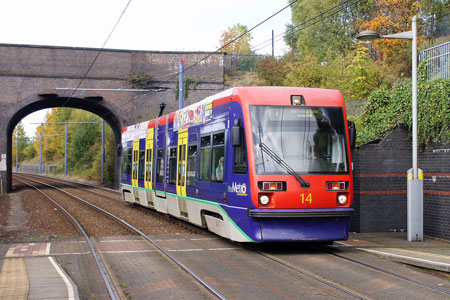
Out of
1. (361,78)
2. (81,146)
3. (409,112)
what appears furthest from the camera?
(81,146)

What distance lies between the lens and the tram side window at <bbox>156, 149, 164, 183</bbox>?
704 inches

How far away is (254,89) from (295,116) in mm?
978

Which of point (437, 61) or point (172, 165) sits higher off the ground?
point (437, 61)

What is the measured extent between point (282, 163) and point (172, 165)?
20.6ft

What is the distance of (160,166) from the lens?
715 inches

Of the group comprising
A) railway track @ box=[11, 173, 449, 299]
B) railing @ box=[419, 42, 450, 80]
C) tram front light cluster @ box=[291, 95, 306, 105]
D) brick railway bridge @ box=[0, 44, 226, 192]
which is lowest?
railway track @ box=[11, 173, 449, 299]

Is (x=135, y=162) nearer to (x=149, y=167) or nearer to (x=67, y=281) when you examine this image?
(x=149, y=167)

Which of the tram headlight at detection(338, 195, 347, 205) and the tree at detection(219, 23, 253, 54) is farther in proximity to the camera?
the tree at detection(219, 23, 253, 54)

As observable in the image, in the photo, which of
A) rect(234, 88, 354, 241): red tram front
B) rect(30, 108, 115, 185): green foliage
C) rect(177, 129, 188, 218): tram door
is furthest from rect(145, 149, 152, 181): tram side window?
rect(30, 108, 115, 185): green foliage

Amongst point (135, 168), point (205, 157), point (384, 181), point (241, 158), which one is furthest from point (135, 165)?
point (241, 158)

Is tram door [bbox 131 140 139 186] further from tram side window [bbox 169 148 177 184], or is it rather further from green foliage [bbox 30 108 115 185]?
green foliage [bbox 30 108 115 185]

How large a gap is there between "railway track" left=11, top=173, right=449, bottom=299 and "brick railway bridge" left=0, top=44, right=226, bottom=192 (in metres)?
25.8

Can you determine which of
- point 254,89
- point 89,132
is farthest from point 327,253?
point 89,132

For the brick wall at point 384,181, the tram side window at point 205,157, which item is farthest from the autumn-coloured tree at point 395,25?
the tram side window at point 205,157
